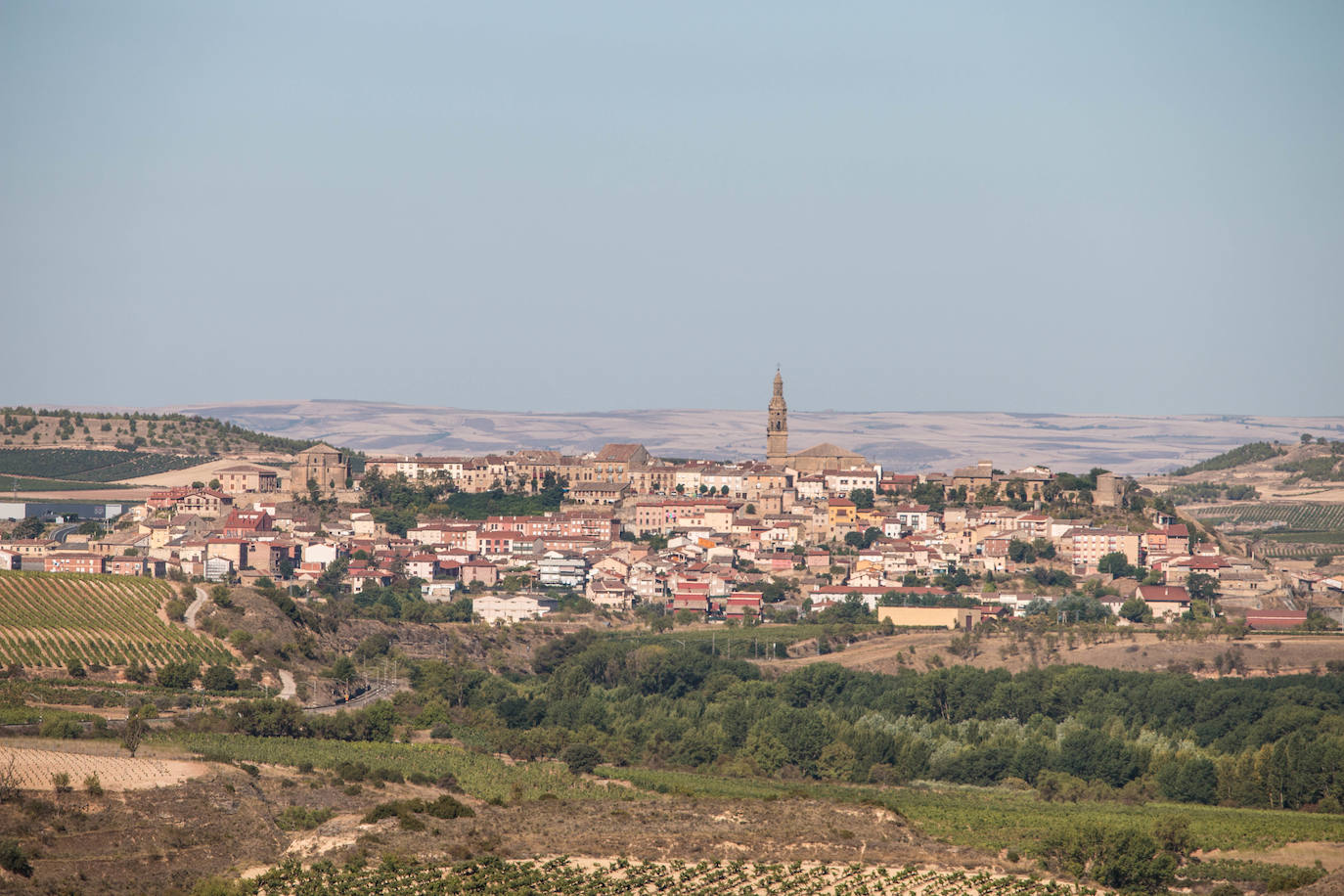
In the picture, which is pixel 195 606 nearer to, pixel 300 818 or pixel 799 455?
pixel 300 818

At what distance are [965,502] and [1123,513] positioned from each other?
8.48 m

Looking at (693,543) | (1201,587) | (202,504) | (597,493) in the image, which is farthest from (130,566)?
(1201,587)

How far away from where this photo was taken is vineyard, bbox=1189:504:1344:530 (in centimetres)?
10781

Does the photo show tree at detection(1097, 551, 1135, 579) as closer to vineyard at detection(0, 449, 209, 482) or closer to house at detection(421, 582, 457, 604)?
house at detection(421, 582, 457, 604)

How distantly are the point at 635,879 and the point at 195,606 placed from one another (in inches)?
1170

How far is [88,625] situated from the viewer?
5497cm

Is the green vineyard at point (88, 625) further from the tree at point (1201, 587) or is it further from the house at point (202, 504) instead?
the tree at point (1201, 587)

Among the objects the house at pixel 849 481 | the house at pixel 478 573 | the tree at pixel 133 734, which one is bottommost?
the house at pixel 478 573

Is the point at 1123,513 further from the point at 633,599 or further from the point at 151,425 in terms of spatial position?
the point at 151,425

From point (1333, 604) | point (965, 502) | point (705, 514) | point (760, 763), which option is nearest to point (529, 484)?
point (705, 514)

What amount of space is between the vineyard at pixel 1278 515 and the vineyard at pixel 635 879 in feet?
252

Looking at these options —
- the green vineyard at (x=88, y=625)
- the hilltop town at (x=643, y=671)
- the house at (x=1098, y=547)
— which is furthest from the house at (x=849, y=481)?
the green vineyard at (x=88, y=625)

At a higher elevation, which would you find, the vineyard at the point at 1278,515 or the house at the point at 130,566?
the house at the point at 130,566

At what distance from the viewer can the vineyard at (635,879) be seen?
31.9 meters
